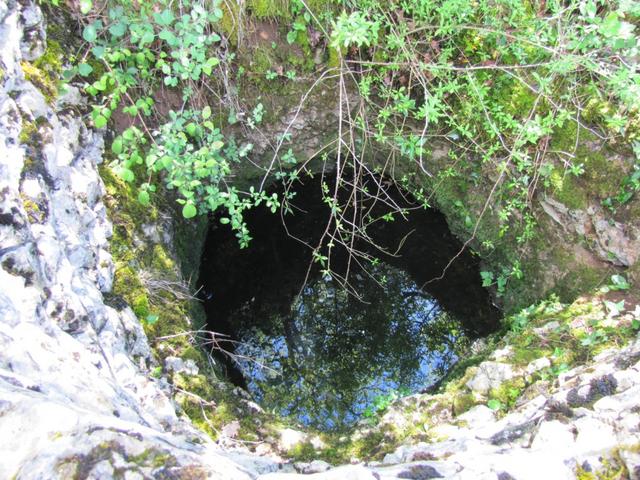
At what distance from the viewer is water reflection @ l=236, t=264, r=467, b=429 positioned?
12.1 ft

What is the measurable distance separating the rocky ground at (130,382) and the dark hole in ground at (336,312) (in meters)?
0.79

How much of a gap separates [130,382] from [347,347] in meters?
2.18

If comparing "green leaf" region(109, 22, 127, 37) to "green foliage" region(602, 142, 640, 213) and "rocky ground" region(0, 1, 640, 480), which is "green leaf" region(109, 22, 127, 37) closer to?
"rocky ground" region(0, 1, 640, 480)

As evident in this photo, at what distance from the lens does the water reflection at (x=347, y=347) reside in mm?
3689

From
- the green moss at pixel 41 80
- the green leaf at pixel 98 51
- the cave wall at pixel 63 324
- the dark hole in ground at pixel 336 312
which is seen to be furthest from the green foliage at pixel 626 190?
the green moss at pixel 41 80

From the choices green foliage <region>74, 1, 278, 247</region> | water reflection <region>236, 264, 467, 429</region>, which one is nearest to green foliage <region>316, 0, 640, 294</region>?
water reflection <region>236, 264, 467, 429</region>

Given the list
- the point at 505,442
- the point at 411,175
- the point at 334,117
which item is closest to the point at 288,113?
the point at 334,117

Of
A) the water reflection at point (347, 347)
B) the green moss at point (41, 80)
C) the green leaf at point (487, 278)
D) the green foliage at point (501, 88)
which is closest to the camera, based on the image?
the green moss at point (41, 80)

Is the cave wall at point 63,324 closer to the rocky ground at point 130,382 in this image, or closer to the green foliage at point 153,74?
the rocky ground at point 130,382

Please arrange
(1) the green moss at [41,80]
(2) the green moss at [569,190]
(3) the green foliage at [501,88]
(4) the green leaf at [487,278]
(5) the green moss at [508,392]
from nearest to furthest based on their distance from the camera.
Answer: (1) the green moss at [41,80]
(5) the green moss at [508,392]
(3) the green foliage at [501,88]
(2) the green moss at [569,190]
(4) the green leaf at [487,278]

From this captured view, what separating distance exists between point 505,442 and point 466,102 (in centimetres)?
256

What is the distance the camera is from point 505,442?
6.42 feet

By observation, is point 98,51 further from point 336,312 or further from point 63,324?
point 336,312

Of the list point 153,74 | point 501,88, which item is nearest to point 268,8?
point 153,74
